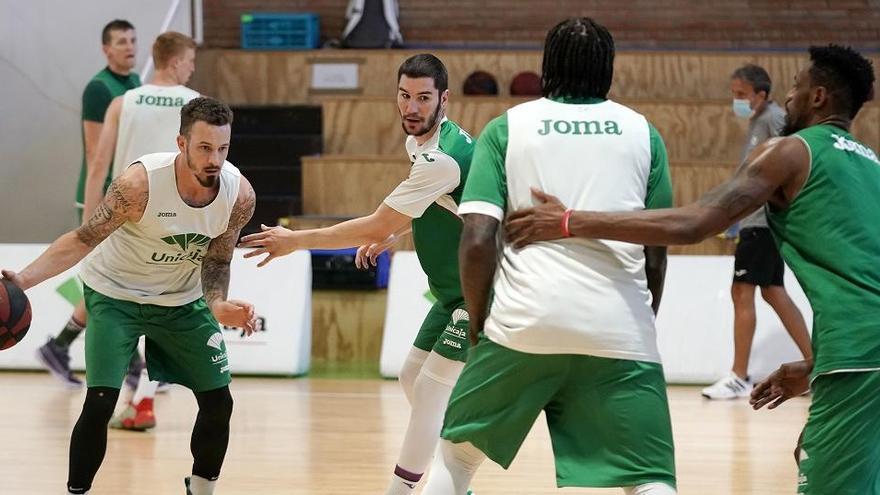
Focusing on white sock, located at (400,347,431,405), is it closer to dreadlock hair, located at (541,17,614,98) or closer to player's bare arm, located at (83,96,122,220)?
dreadlock hair, located at (541,17,614,98)

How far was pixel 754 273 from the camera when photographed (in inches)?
328

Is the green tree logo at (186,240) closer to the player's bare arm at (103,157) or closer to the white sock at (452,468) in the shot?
the white sock at (452,468)

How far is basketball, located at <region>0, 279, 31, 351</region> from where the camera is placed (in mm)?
4680

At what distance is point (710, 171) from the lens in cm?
1079

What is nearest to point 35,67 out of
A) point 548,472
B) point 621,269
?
point 548,472

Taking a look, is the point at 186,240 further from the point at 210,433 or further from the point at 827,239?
the point at 827,239

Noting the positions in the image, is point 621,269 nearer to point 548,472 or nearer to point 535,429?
point 548,472

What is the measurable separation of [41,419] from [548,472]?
10.4 feet

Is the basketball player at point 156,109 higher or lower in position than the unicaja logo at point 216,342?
higher

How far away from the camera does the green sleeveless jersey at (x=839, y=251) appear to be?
361 cm

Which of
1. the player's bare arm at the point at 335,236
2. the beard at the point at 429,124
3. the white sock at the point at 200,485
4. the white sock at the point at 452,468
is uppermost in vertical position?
the beard at the point at 429,124

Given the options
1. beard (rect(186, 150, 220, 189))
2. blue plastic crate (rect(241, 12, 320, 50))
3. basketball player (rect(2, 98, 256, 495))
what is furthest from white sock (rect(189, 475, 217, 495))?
blue plastic crate (rect(241, 12, 320, 50))

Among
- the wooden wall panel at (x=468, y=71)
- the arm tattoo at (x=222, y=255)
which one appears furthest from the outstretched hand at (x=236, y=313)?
the wooden wall panel at (x=468, y=71)

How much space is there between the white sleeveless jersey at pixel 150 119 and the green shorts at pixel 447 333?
288 cm
